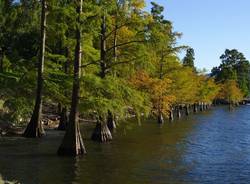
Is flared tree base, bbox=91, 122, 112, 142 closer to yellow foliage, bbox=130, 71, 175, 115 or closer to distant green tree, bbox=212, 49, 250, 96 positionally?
yellow foliage, bbox=130, 71, 175, 115

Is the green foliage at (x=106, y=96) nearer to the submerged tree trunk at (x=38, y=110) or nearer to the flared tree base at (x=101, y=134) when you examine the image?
the flared tree base at (x=101, y=134)

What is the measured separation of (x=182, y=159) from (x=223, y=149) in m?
8.01

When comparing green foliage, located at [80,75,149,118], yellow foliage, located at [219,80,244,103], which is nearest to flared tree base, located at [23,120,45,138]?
green foliage, located at [80,75,149,118]

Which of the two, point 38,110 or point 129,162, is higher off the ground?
point 38,110

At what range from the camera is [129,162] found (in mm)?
30688

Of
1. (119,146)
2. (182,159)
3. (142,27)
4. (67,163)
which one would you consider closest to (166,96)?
(142,27)

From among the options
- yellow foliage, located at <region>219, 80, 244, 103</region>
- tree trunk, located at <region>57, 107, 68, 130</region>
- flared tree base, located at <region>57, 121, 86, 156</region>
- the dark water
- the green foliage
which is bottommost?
the dark water

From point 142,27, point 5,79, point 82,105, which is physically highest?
point 142,27

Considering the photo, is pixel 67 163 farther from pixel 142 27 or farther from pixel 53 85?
pixel 142 27

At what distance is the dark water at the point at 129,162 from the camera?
83.1 ft

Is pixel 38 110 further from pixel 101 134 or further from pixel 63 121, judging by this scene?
pixel 63 121

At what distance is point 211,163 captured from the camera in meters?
31.9

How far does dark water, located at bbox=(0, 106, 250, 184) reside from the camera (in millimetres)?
25344

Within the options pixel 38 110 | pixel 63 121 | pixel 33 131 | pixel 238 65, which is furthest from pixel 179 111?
pixel 238 65
